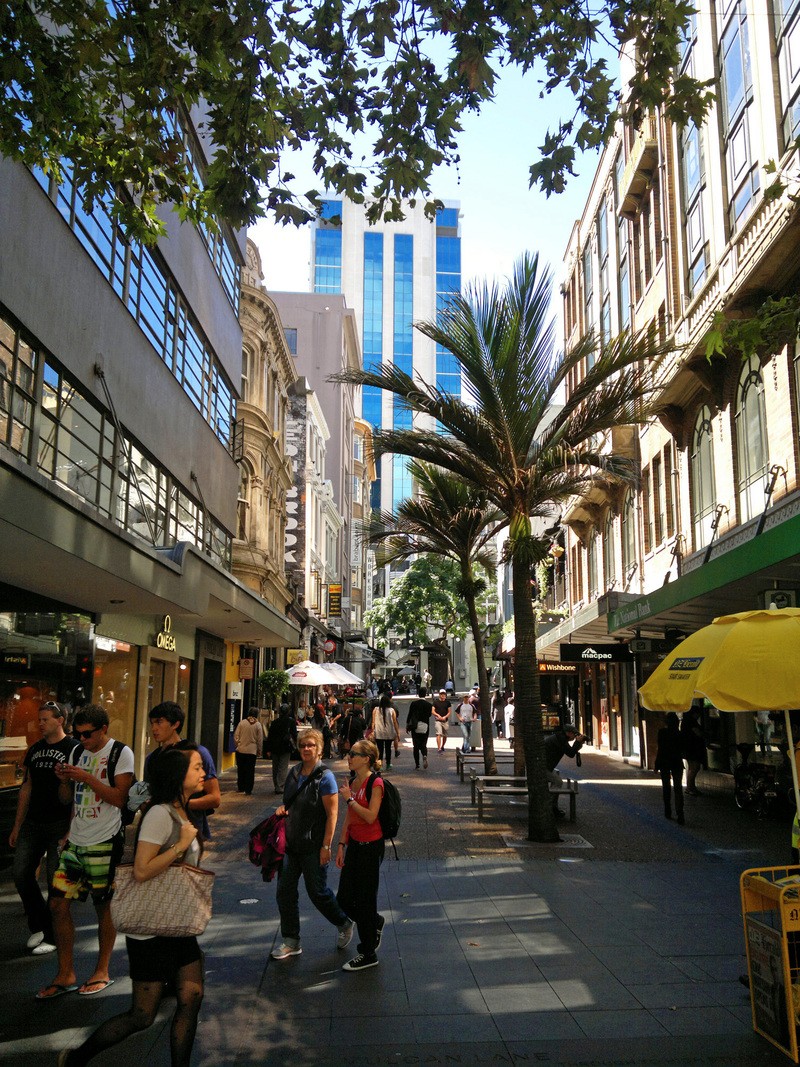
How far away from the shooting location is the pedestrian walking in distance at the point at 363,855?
6.54 m

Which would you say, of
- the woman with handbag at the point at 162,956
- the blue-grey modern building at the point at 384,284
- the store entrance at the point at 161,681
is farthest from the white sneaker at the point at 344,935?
the blue-grey modern building at the point at 384,284

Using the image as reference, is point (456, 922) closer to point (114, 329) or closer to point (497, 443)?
point (497, 443)

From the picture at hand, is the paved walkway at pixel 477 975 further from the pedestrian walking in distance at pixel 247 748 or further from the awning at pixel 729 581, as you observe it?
the pedestrian walking in distance at pixel 247 748

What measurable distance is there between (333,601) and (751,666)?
46183 mm

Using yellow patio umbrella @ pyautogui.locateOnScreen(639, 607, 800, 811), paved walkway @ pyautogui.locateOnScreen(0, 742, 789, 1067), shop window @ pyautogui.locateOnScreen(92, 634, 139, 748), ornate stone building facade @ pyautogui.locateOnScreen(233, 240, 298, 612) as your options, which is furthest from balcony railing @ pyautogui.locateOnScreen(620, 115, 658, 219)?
yellow patio umbrella @ pyautogui.locateOnScreen(639, 607, 800, 811)

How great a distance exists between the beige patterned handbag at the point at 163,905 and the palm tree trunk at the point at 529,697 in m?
8.25

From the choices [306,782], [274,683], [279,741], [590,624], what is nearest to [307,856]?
[306,782]

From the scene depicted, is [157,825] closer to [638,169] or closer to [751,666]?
[751,666]

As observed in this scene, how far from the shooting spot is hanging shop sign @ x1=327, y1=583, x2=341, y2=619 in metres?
50.8

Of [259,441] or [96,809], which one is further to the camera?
[259,441]

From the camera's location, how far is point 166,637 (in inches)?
709

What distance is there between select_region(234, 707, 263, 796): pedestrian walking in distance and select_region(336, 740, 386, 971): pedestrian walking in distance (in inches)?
421

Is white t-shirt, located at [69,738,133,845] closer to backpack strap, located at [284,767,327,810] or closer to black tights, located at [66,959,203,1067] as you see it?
backpack strap, located at [284,767,327,810]

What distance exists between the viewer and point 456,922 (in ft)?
25.9
